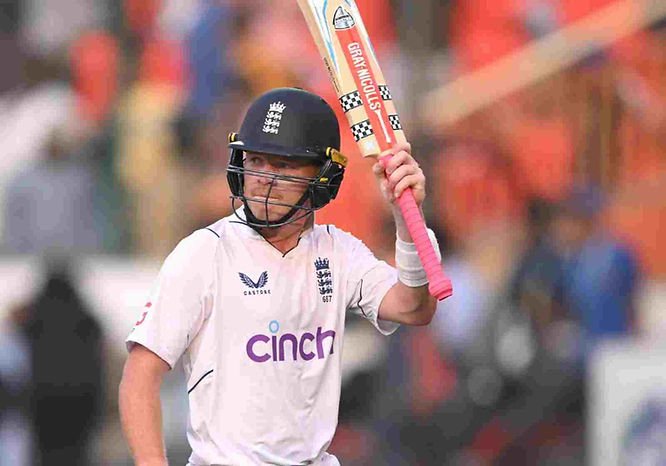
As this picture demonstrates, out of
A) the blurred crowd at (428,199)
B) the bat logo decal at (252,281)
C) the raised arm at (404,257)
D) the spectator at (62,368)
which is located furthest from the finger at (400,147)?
the spectator at (62,368)

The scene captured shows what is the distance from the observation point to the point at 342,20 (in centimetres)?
432

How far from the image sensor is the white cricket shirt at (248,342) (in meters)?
4.16

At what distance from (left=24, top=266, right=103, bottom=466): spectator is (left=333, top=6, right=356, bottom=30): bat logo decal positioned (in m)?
4.97

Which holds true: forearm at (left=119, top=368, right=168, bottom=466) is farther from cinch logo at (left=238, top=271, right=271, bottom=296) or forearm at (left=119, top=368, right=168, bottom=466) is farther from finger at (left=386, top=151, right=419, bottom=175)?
finger at (left=386, top=151, right=419, bottom=175)

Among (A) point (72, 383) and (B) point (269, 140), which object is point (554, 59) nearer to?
(A) point (72, 383)

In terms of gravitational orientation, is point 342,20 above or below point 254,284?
above

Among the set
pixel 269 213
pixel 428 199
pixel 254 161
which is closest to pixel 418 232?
pixel 269 213

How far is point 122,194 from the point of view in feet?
30.7

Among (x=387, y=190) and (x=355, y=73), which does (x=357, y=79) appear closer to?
(x=355, y=73)

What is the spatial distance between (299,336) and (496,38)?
17.3 ft

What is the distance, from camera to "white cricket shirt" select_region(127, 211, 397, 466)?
4164 millimetres

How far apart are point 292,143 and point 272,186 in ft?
0.46

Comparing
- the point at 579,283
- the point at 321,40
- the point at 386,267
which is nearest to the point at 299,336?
the point at 386,267

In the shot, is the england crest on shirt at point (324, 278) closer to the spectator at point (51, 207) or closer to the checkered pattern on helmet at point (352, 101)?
the checkered pattern on helmet at point (352, 101)
